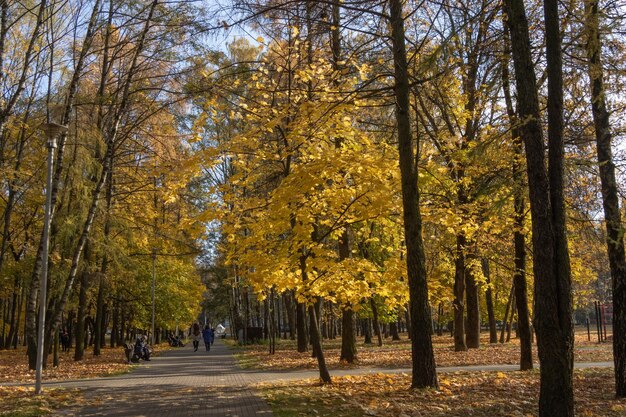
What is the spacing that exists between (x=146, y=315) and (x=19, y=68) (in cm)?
2380

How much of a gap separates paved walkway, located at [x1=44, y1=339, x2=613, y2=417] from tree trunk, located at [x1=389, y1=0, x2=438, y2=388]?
296 cm

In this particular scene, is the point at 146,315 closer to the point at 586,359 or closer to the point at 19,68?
the point at 19,68

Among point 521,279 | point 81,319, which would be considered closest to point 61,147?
point 81,319

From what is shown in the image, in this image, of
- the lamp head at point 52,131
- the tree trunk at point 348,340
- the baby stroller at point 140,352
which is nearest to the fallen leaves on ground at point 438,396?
the tree trunk at point 348,340

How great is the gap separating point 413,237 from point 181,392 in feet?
19.3

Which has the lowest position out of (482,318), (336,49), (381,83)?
(482,318)

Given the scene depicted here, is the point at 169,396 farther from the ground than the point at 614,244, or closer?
closer

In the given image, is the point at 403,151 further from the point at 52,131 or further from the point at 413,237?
the point at 52,131

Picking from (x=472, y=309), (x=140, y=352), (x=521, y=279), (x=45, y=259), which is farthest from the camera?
(x=140, y=352)

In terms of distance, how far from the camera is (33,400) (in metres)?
9.66

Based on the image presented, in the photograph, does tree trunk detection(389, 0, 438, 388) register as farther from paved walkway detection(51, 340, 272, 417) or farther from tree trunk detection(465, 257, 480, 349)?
tree trunk detection(465, 257, 480, 349)

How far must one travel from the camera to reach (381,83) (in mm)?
12977

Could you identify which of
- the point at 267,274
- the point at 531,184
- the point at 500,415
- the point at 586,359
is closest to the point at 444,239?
the point at 586,359

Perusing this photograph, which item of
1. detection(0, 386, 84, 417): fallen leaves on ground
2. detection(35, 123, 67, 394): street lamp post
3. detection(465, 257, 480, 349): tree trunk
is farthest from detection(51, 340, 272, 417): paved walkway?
detection(465, 257, 480, 349): tree trunk
